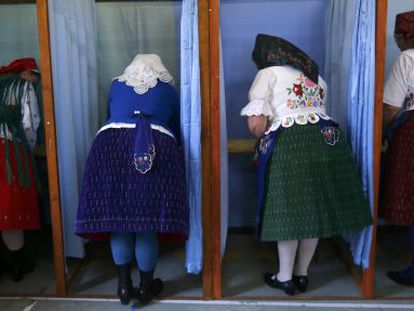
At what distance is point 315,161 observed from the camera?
7.79ft

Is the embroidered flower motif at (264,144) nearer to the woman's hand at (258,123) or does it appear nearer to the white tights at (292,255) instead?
the woman's hand at (258,123)

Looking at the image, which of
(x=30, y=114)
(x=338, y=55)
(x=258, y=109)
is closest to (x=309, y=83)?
(x=258, y=109)

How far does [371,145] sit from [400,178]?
0.28 meters

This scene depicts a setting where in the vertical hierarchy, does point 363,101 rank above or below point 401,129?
above

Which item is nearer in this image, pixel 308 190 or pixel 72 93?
pixel 308 190

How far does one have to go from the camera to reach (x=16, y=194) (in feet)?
8.39

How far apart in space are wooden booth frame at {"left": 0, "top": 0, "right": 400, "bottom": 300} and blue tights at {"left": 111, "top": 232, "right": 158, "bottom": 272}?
0.28m

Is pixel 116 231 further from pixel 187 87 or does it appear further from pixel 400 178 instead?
pixel 400 178

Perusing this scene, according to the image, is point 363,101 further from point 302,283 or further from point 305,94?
point 302,283

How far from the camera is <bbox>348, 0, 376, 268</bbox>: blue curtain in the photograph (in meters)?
2.37

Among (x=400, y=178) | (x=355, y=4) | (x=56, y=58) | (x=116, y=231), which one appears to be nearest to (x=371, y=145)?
(x=400, y=178)

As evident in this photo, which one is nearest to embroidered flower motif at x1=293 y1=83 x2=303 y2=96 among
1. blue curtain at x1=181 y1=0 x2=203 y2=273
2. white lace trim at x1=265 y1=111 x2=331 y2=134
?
white lace trim at x1=265 y1=111 x2=331 y2=134

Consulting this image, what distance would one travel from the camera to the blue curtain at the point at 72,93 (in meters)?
2.54

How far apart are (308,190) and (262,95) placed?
0.53 m
